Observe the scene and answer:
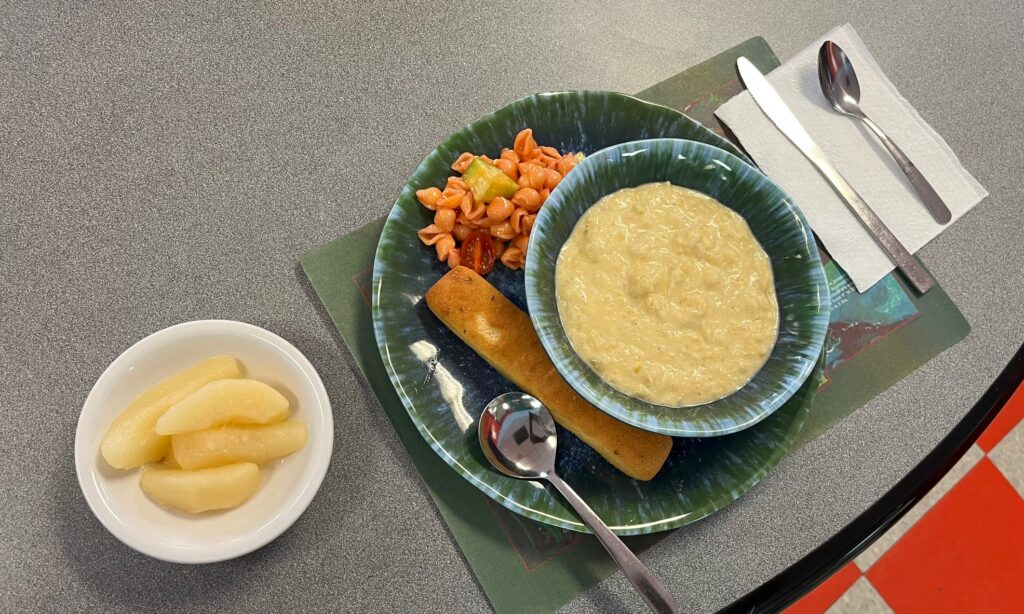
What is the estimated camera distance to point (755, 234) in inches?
63.8

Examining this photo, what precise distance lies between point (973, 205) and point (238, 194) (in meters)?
2.10

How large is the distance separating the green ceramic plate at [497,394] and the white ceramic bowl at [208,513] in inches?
8.8

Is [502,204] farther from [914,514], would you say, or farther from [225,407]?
[914,514]

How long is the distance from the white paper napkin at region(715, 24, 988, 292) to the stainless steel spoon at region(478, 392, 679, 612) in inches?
37.8

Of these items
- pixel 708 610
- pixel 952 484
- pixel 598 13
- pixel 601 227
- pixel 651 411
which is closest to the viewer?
pixel 651 411

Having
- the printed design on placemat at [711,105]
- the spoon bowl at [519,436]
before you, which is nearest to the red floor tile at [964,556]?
the spoon bowl at [519,436]

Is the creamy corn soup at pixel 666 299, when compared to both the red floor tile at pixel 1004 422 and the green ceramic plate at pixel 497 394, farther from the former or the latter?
the red floor tile at pixel 1004 422

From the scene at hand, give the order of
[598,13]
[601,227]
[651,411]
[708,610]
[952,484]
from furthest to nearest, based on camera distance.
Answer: [598,13] < [952,484] < [708,610] < [601,227] < [651,411]

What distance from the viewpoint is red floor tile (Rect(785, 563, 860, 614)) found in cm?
176

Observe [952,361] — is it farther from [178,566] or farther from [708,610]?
[178,566]

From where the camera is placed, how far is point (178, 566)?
65.0 inches

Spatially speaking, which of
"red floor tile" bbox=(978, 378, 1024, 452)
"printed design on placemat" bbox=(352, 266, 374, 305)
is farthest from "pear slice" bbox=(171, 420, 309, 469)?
"red floor tile" bbox=(978, 378, 1024, 452)

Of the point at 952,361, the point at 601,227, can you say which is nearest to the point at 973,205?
the point at 952,361

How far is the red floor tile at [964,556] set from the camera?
1.82 m
